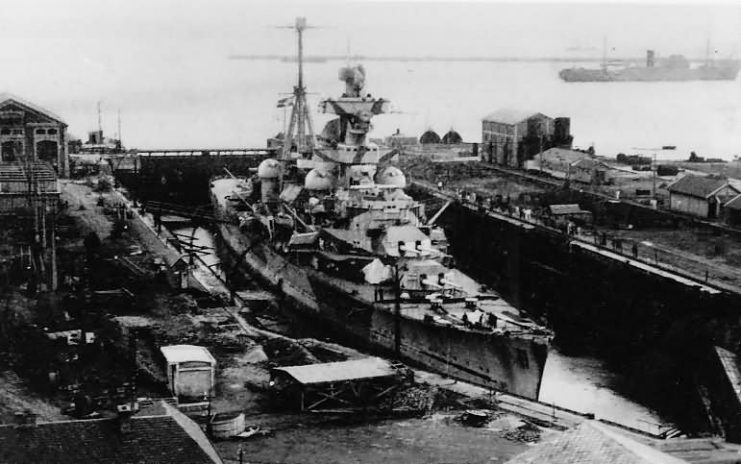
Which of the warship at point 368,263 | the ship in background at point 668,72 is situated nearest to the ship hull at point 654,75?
the ship in background at point 668,72

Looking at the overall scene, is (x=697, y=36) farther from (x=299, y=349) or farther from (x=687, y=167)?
(x=299, y=349)

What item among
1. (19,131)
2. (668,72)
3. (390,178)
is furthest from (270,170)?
(668,72)

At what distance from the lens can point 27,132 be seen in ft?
137

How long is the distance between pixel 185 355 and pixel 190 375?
54 cm

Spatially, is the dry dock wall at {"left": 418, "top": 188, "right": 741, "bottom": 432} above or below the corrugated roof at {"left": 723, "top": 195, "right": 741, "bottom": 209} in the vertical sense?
below

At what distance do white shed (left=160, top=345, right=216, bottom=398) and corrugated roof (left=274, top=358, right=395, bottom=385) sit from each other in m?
1.34

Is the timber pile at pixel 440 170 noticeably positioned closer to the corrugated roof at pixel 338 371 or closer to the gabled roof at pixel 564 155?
the gabled roof at pixel 564 155

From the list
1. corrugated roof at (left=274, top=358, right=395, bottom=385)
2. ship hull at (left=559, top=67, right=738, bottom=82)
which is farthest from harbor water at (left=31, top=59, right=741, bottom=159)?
corrugated roof at (left=274, top=358, right=395, bottom=385)

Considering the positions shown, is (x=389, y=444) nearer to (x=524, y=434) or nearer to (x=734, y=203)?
(x=524, y=434)

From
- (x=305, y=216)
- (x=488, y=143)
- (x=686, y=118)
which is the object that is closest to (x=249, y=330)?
(x=305, y=216)

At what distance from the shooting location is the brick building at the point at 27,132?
40.7 metres

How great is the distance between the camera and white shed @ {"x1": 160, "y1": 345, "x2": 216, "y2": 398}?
18.3 meters

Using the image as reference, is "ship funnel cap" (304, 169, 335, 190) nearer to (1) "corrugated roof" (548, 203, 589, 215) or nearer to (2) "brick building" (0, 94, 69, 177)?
(1) "corrugated roof" (548, 203, 589, 215)

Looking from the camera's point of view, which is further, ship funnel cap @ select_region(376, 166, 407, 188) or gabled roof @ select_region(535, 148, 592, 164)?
gabled roof @ select_region(535, 148, 592, 164)
